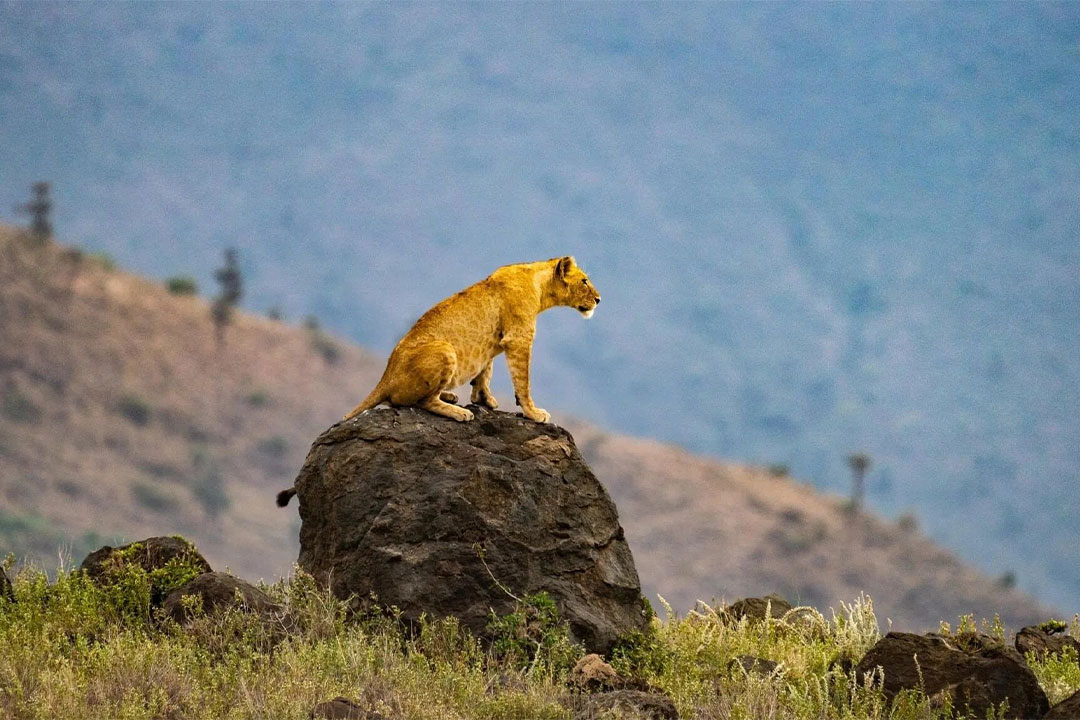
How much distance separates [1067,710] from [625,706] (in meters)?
3.13

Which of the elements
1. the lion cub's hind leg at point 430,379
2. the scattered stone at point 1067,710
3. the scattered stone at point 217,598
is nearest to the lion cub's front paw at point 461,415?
the lion cub's hind leg at point 430,379

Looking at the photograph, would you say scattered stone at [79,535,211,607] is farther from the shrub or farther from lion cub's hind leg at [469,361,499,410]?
the shrub

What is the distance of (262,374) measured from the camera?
90.9m

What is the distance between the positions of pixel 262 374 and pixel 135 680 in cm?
8101

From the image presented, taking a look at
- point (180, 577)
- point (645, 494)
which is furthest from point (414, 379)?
point (645, 494)

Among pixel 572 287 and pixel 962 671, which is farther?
pixel 572 287

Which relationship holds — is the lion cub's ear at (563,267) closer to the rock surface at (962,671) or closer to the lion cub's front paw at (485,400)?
the lion cub's front paw at (485,400)

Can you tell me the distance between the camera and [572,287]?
14359 millimetres

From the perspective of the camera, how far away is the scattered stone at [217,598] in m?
12.7

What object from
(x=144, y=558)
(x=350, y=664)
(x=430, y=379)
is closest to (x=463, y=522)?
(x=430, y=379)

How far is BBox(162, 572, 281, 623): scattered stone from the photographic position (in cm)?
1271

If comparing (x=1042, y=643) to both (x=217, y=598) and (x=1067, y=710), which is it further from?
(x=217, y=598)

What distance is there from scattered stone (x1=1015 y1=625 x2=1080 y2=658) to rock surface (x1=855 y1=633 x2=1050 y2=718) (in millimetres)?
1682

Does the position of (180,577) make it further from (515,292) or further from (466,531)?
(515,292)
